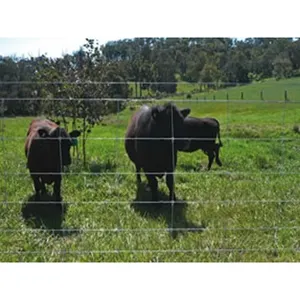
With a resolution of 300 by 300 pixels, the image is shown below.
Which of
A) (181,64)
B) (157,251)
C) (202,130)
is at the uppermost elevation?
(181,64)

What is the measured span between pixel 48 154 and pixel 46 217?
0.84m

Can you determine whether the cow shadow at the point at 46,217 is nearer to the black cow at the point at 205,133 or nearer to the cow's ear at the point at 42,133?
the cow's ear at the point at 42,133

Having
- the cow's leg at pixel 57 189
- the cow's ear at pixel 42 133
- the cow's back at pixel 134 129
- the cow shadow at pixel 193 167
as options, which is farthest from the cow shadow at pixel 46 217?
the cow shadow at pixel 193 167

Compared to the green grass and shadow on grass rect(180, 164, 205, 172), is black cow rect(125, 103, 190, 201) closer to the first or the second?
the green grass

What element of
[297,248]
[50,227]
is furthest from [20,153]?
[297,248]

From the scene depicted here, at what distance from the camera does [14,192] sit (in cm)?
646

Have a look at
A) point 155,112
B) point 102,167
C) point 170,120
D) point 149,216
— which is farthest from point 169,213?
point 102,167

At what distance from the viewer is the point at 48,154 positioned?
19.9 feet

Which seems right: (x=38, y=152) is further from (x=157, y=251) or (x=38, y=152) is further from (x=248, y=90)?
(x=248, y=90)

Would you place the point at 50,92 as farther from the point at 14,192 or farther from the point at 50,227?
the point at 50,227

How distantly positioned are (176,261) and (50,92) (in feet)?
14.4

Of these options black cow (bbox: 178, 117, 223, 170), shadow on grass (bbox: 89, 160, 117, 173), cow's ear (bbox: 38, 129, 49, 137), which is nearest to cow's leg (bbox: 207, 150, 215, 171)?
black cow (bbox: 178, 117, 223, 170)

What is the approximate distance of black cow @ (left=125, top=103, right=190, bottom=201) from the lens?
20.5 feet

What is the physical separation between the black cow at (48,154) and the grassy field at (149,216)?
0.70 feet
